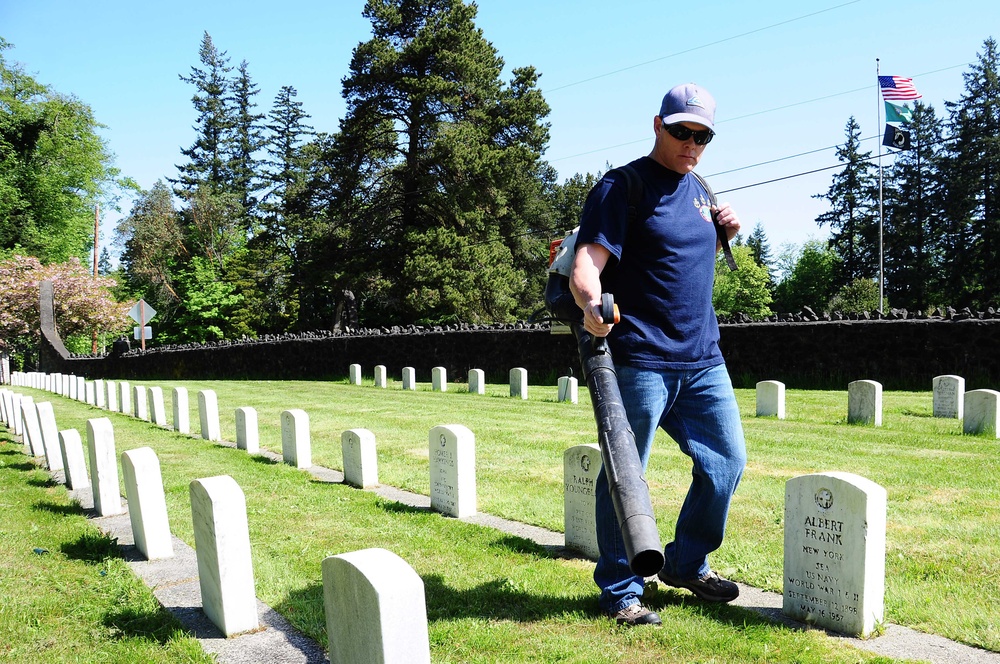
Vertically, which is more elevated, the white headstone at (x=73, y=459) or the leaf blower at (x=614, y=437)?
the leaf blower at (x=614, y=437)

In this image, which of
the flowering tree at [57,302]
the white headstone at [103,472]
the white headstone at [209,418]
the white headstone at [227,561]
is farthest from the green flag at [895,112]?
the flowering tree at [57,302]

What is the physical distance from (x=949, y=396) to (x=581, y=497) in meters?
10.3

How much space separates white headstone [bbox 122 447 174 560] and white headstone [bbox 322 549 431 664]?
3.11 meters

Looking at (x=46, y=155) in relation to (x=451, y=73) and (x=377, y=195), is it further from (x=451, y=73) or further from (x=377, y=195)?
(x=451, y=73)

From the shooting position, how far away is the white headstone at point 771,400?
44.2 feet

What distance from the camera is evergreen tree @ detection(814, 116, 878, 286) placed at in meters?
54.8

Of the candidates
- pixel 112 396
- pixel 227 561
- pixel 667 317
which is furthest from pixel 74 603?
pixel 112 396

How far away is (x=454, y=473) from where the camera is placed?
253 inches

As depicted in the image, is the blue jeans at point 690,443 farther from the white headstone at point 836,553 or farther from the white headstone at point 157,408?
the white headstone at point 157,408

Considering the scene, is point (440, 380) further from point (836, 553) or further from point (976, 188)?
point (976, 188)

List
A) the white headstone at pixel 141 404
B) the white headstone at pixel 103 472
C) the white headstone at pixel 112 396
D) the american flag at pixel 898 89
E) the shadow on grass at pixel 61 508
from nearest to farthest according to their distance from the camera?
the white headstone at pixel 103 472 < the shadow on grass at pixel 61 508 < the white headstone at pixel 141 404 < the white headstone at pixel 112 396 < the american flag at pixel 898 89

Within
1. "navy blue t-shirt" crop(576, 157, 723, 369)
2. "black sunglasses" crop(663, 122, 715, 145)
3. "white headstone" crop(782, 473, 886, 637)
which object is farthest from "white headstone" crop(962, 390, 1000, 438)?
"black sunglasses" crop(663, 122, 715, 145)

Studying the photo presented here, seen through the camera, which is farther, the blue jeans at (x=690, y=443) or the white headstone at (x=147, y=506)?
the white headstone at (x=147, y=506)

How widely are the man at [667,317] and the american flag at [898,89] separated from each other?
1019 inches
